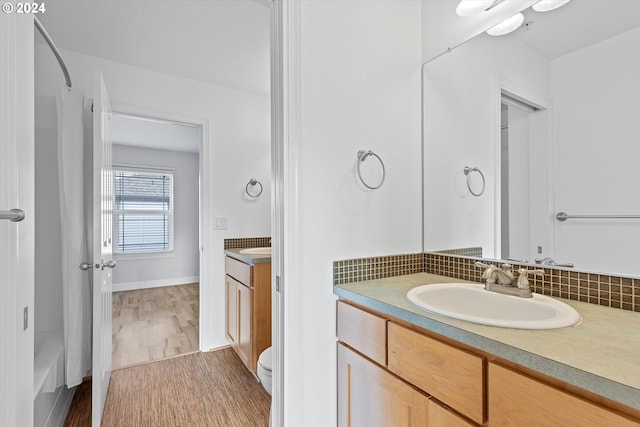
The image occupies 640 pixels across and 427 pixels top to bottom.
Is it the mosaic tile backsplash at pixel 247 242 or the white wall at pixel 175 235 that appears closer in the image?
the mosaic tile backsplash at pixel 247 242

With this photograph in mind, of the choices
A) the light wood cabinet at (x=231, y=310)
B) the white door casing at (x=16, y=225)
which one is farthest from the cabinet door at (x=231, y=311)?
the white door casing at (x=16, y=225)

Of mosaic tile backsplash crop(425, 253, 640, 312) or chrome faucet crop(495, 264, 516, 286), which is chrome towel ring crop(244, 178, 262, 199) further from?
chrome faucet crop(495, 264, 516, 286)

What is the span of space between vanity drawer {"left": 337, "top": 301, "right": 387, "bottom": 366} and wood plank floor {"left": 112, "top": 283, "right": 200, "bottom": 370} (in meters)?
2.03

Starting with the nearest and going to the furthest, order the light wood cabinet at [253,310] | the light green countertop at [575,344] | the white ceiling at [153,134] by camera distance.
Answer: the light green countertop at [575,344]
the light wood cabinet at [253,310]
the white ceiling at [153,134]

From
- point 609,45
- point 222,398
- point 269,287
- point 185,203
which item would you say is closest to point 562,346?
point 609,45

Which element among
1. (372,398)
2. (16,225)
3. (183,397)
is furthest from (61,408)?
(372,398)

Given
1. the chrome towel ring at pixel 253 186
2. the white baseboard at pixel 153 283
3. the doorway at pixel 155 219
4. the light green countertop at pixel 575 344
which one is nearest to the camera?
the light green countertop at pixel 575 344

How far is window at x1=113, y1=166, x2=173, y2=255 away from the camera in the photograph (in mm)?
4926

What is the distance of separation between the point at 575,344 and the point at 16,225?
1497 mm

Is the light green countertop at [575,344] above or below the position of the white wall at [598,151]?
below

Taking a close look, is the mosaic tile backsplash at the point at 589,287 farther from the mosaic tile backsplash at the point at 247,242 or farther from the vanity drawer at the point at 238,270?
the mosaic tile backsplash at the point at 247,242

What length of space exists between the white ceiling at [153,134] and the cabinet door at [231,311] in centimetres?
199

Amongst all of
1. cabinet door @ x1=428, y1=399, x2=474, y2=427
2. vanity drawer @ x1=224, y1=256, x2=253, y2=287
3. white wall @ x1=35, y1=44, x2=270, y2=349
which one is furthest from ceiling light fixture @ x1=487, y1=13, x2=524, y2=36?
white wall @ x1=35, y1=44, x2=270, y2=349

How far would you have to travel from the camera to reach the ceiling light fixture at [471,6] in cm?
130
